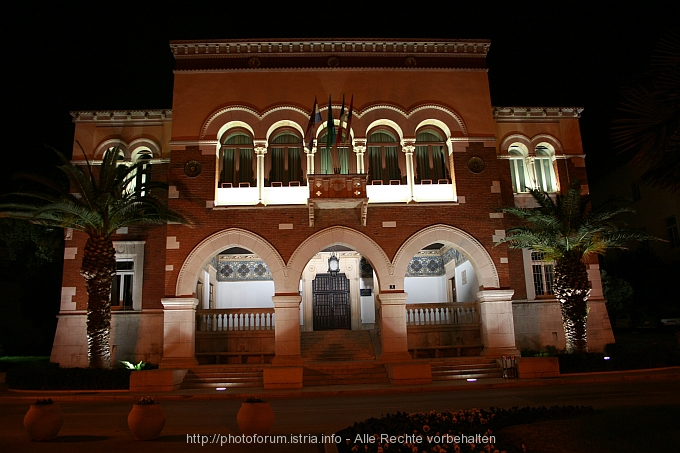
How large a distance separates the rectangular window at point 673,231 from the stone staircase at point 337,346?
2624 cm

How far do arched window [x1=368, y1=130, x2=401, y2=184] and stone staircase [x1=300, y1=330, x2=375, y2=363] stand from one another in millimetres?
6526

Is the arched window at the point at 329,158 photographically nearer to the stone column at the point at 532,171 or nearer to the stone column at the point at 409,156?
the stone column at the point at 409,156

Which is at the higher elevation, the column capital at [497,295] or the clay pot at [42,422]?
the column capital at [497,295]

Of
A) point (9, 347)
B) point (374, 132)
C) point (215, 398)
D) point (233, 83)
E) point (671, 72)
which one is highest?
point (233, 83)

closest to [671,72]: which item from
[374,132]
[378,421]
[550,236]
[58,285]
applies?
[378,421]

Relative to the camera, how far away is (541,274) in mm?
23531

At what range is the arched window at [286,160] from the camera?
22484 millimetres

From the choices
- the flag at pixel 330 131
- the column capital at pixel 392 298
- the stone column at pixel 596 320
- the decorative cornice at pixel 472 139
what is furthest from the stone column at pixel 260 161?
→ the stone column at pixel 596 320


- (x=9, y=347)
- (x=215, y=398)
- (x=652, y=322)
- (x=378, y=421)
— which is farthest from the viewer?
(x=652, y=322)

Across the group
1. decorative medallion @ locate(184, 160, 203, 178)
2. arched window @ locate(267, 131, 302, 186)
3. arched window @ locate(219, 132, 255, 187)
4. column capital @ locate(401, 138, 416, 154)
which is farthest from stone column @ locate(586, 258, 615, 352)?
decorative medallion @ locate(184, 160, 203, 178)

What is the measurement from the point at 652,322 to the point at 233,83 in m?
32.5

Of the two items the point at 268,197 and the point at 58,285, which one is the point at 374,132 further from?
the point at 58,285

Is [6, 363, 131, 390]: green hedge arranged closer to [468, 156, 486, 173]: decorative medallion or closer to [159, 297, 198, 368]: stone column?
[159, 297, 198, 368]: stone column

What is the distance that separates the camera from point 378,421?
9.42 m
